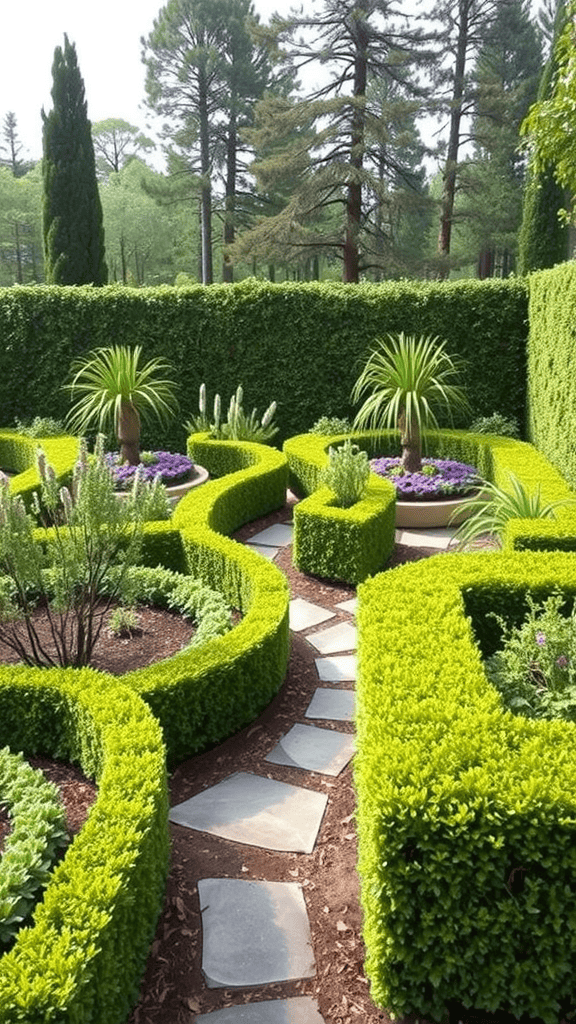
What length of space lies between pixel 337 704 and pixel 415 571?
2.88ft

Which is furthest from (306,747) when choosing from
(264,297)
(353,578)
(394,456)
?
(264,297)

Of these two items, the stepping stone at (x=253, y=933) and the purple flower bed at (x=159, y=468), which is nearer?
the stepping stone at (x=253, y=933)

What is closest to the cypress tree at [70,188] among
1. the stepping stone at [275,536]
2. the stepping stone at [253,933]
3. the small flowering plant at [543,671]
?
the stepping stone at [275,536]

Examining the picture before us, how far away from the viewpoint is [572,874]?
6.55 feet

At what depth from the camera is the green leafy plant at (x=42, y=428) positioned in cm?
1015

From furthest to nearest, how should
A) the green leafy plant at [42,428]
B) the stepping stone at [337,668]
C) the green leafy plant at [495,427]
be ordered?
1. the green leafy plant at [42,428]
2. the green leafy plant at [495,427]
3. the stepping stone at [337,668]

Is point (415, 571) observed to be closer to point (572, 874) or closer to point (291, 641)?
point (291, 641)

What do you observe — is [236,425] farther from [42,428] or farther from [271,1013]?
[271,1013]

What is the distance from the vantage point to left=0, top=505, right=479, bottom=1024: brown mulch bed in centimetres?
225

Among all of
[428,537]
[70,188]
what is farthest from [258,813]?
[70,188]

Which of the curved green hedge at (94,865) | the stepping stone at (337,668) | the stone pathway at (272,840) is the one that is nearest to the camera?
the curved green hedge at (94,865)

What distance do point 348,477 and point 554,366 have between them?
269 centimetres

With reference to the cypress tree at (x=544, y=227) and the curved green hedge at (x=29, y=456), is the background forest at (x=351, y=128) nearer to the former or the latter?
the cypress tree at (x=544, y=227)

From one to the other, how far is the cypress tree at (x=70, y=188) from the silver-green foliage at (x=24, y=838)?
15148 mm
